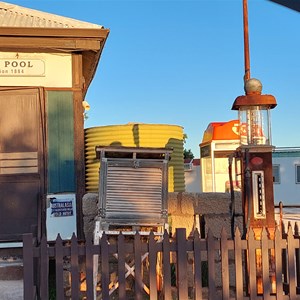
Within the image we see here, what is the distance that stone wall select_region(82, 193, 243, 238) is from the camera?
276 inches

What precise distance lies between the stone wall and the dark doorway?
3.48ft

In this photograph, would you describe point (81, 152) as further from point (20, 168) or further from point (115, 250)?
point (115, 250)

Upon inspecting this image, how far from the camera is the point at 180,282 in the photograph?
16.8ft

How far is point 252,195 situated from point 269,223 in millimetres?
382

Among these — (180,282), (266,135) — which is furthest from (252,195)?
(180,282)

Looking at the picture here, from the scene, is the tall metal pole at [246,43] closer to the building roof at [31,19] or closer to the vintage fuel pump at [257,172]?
the building roof at [31,19]

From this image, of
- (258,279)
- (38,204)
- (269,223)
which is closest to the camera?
(258,279)

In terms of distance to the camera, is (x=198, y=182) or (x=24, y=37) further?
(x=198, y=182)

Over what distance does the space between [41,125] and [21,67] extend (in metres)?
0.95

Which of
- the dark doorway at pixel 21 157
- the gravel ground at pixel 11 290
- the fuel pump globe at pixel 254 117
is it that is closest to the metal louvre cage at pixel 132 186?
the fuel pump globe at pixel 254 117

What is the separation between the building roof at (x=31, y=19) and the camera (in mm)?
7719

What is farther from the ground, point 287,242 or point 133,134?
point 133,134

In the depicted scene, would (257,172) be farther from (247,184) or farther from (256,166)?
(247,184)

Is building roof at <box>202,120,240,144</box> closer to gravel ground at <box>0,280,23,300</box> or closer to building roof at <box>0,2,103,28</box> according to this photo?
building roof at <box>0,2,103,28</box>
